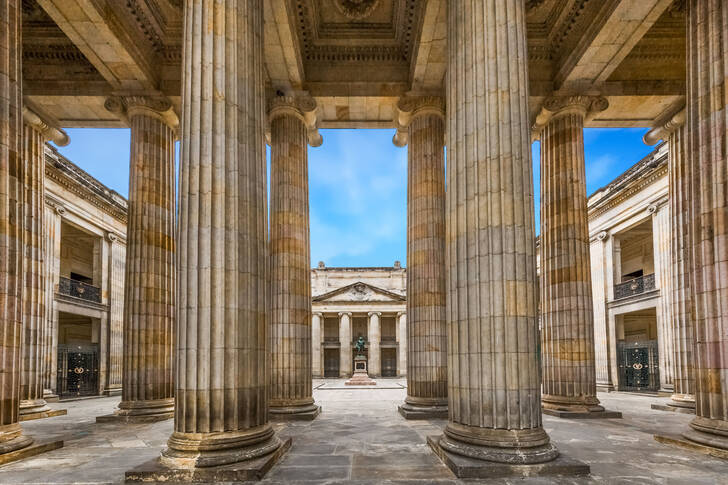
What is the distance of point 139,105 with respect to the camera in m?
16.1

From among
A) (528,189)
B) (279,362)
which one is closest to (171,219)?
(279,362)

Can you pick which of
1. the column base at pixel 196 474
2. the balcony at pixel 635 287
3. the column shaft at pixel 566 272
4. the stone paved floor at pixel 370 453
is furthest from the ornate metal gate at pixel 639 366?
the column base at pixel 196 474

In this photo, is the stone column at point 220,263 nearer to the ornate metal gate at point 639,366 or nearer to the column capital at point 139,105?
the column capital at point 139,105

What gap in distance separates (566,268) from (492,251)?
28.4ft

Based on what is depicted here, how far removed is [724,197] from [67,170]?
2738 cm

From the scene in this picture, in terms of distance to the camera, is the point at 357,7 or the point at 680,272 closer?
the point at 357,7

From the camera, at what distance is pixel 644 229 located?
30844mm

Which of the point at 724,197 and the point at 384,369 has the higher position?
the point at 724,197

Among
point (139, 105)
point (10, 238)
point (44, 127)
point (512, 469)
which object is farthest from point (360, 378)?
point (512, 469)

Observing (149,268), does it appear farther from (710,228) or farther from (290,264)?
(710,228)

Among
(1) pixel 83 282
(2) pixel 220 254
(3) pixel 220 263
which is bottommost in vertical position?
(3) pixel 220 263

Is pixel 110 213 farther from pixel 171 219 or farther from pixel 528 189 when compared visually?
pixel 528 189

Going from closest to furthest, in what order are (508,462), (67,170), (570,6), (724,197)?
(508,462), (724,197), (570,6), (67,170)

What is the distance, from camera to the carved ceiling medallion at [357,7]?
15.3 m
